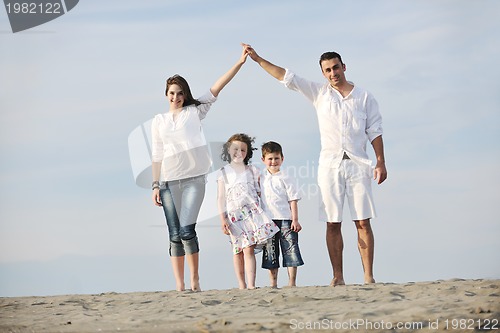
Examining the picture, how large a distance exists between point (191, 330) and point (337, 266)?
2214mm

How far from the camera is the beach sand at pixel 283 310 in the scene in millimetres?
6379

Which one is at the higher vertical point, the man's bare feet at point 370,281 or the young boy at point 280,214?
the young boy at point 280,214

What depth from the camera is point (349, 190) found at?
8141mm

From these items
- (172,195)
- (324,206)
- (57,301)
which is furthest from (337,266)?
(57,301)

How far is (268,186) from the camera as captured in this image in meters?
8.81

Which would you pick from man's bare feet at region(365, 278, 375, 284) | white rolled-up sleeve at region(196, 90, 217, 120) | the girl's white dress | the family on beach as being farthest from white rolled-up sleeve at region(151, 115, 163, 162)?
man's bare feet at region(365, 278, 375, 284)

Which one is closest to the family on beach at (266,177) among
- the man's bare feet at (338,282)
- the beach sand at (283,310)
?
the man's bare feet at (338,282)

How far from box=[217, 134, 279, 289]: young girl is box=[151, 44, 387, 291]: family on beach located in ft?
0.03

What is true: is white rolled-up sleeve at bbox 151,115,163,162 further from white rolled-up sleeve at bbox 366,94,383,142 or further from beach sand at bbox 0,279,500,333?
white rolled-up sleeve at bbox 366,94,383,142

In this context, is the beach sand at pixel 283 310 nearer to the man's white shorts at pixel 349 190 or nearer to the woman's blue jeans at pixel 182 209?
the woman's blue jeans at pixel 182 209

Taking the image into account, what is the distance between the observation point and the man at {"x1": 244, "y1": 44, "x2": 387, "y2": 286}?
809 cm

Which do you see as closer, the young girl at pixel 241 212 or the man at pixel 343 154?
the man at pixel 343 154

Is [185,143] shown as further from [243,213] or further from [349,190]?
[349,190]

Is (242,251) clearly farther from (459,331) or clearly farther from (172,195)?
Result: (459,331)
